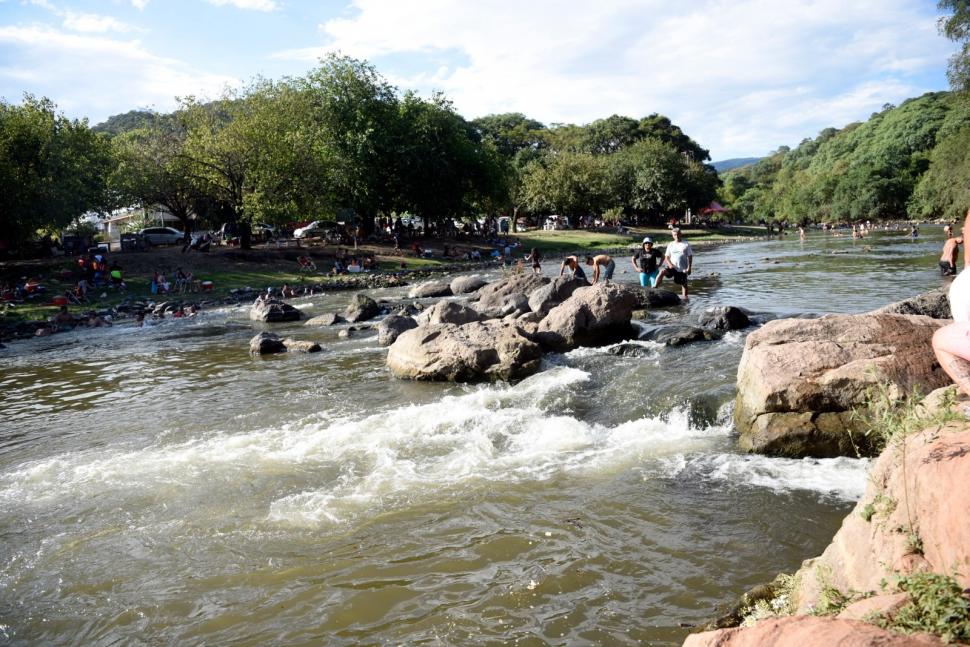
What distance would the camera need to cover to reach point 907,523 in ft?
11.9

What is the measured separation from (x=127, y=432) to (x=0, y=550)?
4634mm

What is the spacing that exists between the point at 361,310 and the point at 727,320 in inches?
544

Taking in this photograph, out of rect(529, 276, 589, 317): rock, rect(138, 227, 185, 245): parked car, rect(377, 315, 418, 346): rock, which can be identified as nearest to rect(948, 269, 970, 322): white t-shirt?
rect(529, 276, 589, 317): rock

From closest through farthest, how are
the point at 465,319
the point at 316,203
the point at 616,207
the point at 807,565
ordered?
the point at 807,565 < the point at 465,319 < the point at 316,203 < the point at 616,207

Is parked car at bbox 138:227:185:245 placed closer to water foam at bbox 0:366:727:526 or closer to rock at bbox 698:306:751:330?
water foam at bbox 0:366:727:526

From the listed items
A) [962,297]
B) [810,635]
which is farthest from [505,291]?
[810,635]

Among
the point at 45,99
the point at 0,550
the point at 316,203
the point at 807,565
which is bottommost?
the point at 0,550

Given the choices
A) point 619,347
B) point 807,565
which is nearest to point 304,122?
point 619,347

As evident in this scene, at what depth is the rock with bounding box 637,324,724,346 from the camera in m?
15.1

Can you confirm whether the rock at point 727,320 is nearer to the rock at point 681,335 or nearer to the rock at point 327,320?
the rock at point 681,335

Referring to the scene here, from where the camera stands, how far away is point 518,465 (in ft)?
28.6

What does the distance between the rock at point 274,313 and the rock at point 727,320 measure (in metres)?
16.9

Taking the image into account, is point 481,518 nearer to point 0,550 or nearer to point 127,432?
point 0,550

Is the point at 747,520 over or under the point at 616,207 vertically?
under
